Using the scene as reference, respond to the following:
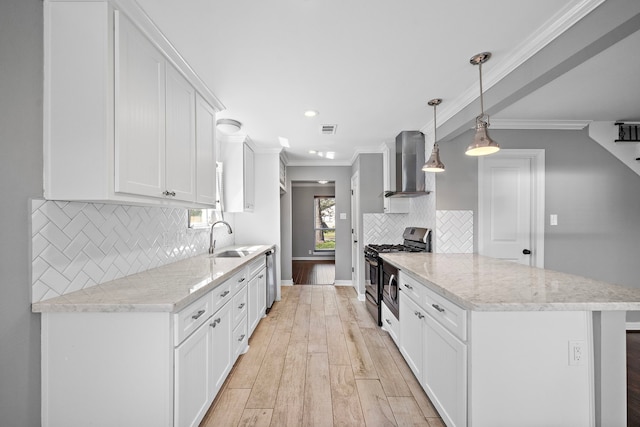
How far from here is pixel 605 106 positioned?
8.96ft

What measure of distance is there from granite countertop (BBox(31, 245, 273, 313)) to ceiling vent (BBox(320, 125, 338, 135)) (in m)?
2.12

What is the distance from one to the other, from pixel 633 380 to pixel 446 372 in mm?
1884

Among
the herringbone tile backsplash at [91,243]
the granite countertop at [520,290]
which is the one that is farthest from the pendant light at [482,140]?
the herringbone tile backsplash at [91,243]

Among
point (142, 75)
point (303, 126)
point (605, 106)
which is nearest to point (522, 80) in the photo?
point (605, 106)

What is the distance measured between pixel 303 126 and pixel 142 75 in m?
2.04

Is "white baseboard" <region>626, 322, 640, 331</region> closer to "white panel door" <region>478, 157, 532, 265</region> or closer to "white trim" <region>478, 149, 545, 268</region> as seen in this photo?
"white trim" <region>478, 149, 545, 268</region>

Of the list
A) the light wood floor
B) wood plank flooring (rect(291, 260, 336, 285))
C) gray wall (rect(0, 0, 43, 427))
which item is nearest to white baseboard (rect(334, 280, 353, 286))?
wood plank flooring (rect(291, 260, 336, 285))

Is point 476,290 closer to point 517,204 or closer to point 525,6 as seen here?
point 525,6

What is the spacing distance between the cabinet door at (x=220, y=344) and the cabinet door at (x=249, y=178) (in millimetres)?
1950

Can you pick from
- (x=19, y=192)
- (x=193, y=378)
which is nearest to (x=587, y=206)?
(x=193, y=378)

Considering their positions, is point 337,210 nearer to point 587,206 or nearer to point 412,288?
point 412,288

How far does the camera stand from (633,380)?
7.06ft

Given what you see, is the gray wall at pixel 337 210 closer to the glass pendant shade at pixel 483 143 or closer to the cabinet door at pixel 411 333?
the cabinet door at pixel 411 333

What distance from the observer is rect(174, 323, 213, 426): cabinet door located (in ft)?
4.39
